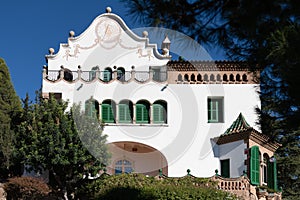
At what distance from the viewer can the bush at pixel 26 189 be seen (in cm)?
1858

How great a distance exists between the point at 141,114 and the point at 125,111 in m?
0.75

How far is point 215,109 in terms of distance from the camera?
23172 millimetres

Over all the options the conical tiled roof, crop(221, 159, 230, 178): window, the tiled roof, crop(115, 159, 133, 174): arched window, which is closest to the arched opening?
crop(115, 159, 133, 174): arched window

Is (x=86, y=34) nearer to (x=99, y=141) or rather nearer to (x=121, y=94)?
(x=121, y=94)

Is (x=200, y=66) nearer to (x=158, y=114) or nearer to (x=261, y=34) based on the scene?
(x=158, y=114)

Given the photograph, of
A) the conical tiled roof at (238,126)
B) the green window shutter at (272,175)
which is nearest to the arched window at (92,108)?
the conical tiled roof at (238,126)

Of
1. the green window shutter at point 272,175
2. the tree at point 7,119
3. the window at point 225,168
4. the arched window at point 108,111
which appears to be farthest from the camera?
the arched window at point 108,111

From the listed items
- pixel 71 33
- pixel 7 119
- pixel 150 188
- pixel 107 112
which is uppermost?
pixel 71 33

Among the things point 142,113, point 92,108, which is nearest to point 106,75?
point 92,108

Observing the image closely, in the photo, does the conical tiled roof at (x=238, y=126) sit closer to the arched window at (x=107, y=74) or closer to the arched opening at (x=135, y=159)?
the arched opening at (x=135, y=159)

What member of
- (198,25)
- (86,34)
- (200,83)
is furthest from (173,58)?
(198,25)

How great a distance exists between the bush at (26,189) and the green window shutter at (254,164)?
26.3 feet

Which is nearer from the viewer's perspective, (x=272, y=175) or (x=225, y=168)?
(x=272, y=175)

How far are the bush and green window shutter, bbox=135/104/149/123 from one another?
5.75 meters
